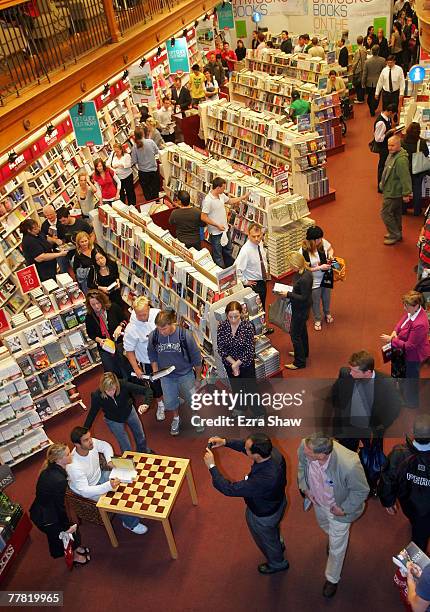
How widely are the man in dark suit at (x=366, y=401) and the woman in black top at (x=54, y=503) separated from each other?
92.7 inches

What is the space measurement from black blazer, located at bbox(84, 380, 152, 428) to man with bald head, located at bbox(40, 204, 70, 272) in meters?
3.71

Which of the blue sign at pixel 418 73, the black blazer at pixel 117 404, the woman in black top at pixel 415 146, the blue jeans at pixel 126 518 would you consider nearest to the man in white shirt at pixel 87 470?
the blue jeans at pixel 126 518

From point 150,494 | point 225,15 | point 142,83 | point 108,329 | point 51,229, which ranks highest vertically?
point 225,15

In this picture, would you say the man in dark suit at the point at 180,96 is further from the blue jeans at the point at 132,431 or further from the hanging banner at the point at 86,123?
the blue jeans at the point at 132,431

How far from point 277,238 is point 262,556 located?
15.3 feet

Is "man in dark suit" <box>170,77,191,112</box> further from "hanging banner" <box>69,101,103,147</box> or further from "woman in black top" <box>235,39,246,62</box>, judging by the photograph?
"hanging banner" <box>69,101,103,147</box>

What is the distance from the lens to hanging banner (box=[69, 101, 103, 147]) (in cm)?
897

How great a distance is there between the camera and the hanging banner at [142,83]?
500 inches

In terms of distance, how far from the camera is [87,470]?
4.88 meters

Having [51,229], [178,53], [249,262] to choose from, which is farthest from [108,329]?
[178,53]

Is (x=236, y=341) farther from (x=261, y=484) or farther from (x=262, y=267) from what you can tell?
(x=261, y=484)

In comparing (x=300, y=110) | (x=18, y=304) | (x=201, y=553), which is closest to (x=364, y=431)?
(x=201, y=553)

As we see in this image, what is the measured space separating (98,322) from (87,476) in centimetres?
195

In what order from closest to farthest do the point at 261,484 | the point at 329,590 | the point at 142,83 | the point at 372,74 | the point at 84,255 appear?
the point at 261,484
the point at 329,590
the point at 84,255
the point at 142,83
the point at 372,74
